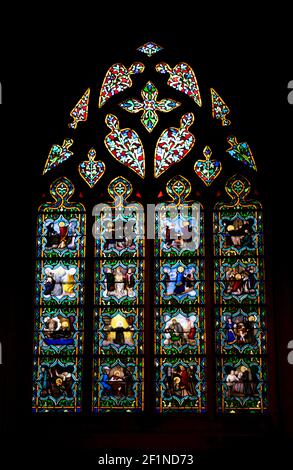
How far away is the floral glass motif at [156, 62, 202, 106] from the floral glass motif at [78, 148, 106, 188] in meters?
1.16

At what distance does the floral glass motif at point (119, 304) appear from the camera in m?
9.02

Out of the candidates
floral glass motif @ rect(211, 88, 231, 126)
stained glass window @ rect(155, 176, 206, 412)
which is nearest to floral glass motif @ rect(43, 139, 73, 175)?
stained glass window @ rect(155, 176, 206, 412)

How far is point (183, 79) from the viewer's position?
1012 cm

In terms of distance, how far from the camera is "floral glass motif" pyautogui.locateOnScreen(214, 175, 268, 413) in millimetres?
8922

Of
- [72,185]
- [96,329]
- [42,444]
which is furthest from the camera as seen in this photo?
[72,185]

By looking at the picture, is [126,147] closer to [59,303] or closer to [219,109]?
[219,109]

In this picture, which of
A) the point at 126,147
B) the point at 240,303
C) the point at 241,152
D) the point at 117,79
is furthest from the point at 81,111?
the point at 240,303

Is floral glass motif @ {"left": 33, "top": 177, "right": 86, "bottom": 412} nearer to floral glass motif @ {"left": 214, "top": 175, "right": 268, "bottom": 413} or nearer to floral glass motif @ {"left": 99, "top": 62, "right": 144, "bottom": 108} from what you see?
floral glass motif @ {"left": 99, "top": 62, "right": 144, "bottom": 108}

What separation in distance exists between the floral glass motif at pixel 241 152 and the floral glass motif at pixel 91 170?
51.7 inches

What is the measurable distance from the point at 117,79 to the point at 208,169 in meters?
1.46

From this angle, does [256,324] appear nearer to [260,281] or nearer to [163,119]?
[260,281]
